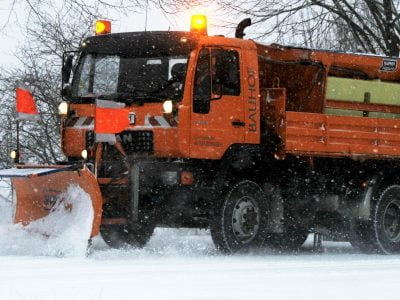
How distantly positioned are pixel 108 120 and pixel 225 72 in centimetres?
169

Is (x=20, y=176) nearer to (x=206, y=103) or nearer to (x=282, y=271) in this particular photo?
(x=206, y=103)

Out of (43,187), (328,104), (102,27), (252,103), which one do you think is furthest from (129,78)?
(328,104)

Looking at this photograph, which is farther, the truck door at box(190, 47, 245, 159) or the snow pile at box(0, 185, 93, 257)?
the truck door at box(190, 47, 245, 159)

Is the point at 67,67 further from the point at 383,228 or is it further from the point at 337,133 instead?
the point at 383,228

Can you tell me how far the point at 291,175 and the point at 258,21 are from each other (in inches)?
377

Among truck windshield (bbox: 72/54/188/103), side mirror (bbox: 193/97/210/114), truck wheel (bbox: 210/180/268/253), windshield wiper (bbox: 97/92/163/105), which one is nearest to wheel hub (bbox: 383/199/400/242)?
truck wheel (bbox: 210/180/268/253)

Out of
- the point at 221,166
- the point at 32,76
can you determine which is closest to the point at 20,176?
the point at 221,166

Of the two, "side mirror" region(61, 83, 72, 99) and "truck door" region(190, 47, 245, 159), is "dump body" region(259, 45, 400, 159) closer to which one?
"truck door" region(190, 47, 245, 159)

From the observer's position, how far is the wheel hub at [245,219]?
42.5 feet

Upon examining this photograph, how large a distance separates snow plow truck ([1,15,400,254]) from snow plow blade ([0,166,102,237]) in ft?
0.05

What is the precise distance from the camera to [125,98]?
12586mm

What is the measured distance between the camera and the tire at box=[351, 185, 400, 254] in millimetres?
14609

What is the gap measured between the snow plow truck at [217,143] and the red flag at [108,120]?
14mm

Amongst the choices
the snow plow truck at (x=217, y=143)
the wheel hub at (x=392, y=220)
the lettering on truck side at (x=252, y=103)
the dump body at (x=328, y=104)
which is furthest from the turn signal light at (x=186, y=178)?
the wheel hub at (x=392, y=220)
